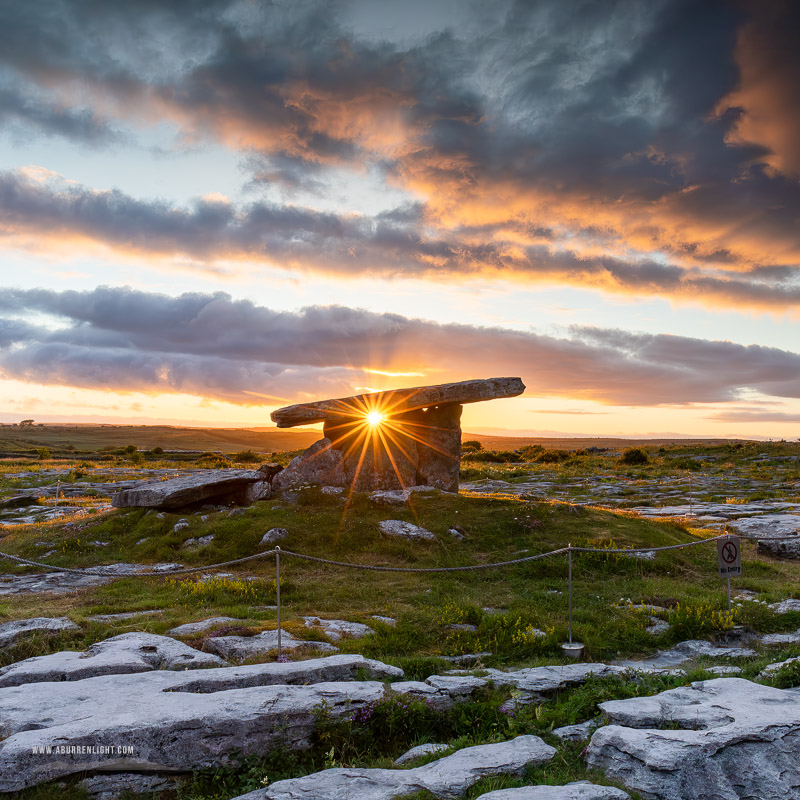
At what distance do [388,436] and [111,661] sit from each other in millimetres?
14062

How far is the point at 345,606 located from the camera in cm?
1279

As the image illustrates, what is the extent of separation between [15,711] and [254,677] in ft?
8.62

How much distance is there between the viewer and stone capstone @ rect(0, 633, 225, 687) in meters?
8.25

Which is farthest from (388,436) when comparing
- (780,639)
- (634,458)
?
(634,458)

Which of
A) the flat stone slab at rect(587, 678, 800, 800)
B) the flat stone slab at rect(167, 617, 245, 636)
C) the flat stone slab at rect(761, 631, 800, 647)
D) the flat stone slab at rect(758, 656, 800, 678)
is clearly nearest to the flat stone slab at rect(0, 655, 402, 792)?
the flat stone slab at rect(167, 617, 245, 636)

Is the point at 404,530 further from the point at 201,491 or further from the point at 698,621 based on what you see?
the point at 698,621

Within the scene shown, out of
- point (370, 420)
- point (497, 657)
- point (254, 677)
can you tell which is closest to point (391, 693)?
point (254, 677)

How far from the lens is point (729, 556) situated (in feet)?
39.7

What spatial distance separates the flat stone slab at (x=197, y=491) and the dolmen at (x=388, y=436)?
84 centimetres

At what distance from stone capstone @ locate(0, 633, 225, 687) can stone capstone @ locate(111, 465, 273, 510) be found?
10.7 m

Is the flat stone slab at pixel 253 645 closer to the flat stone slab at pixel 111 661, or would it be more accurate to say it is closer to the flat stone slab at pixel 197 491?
the flat stone slab at pixel 111 661

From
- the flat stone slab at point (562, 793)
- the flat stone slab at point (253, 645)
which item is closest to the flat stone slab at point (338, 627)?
the flat stone slab at point (253, 645)

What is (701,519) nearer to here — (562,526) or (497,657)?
(562,526)

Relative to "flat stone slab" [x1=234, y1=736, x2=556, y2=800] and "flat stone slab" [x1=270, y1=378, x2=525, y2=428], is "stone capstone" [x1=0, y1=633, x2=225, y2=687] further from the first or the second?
"flat stone slab" [x1=270, y1=378, x2=525, y2=428]
